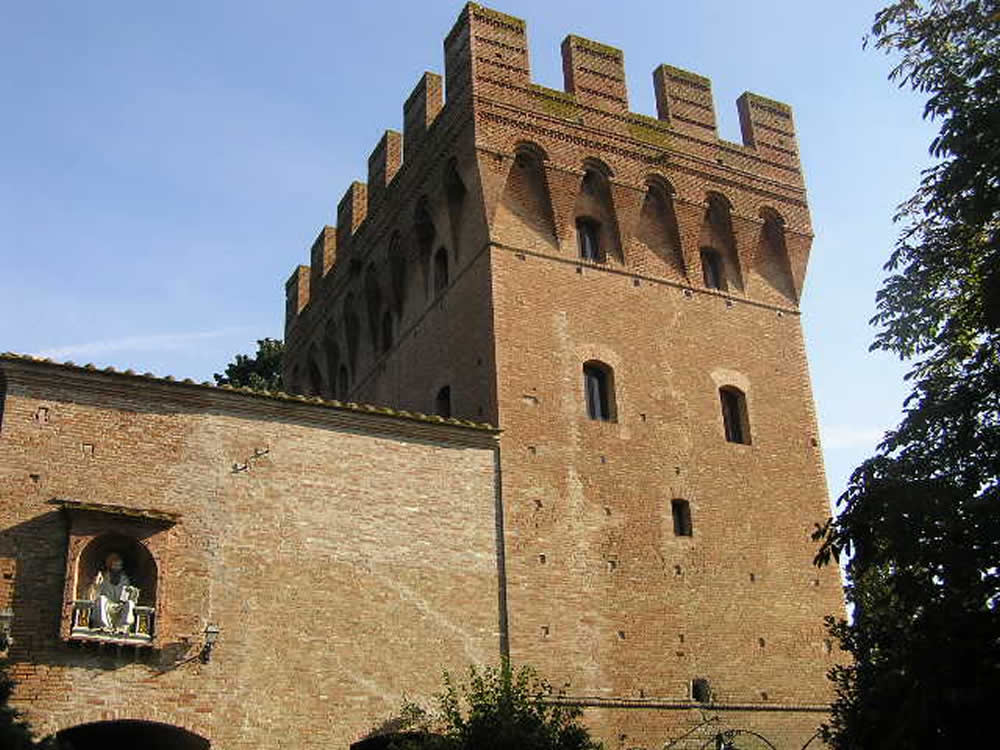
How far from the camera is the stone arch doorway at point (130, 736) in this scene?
44.2ft

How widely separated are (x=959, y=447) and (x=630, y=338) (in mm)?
8402

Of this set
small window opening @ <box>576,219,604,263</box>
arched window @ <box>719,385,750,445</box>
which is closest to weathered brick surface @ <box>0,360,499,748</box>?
small window opening @ <box>576,219,604,263</box>

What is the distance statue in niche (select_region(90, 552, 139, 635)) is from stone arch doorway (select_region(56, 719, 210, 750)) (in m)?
1.11

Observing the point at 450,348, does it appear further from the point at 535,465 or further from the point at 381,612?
the point at 381,612

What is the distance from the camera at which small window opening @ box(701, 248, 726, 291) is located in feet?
67.8

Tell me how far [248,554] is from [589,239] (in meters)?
8.59

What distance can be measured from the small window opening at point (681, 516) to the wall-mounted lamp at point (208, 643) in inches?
295

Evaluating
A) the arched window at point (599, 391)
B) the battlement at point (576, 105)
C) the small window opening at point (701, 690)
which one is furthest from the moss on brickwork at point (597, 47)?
the small window opening at point (701, 690)

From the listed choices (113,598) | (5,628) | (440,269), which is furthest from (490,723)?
(440,269)

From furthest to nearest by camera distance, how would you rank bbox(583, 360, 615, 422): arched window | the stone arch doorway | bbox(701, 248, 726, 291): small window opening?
bbox(701, 248, 726, 291): small window opening
bbox(583, 360, 615, 422): arched window
the stone arch doorway

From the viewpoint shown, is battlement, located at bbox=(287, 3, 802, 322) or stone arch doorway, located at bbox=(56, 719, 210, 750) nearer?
stone arch doorway, located at bbox=(56, 719, 210, 750)

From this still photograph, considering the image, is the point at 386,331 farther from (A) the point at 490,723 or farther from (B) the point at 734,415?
(A) the point at 490,723

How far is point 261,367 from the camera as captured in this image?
110 feet

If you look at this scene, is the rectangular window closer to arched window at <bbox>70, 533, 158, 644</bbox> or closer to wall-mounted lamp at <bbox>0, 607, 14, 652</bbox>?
arched window at <bbox>70, 533, 158, 644</bbox>
